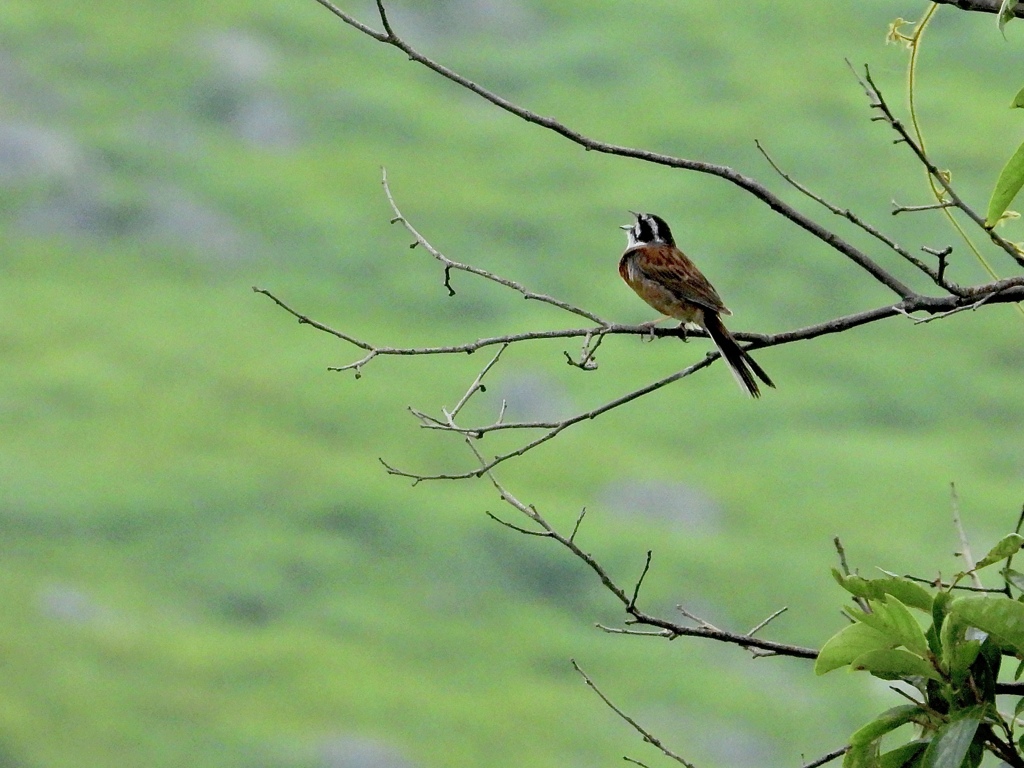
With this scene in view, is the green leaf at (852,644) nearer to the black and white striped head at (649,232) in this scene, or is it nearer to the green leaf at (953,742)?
the green leaf at (953,742)

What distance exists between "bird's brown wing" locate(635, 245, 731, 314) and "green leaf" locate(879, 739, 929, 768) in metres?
2.50

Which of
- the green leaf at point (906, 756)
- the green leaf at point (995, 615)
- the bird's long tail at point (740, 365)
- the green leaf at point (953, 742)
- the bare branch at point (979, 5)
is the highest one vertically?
the bare branch at point (979, 5)

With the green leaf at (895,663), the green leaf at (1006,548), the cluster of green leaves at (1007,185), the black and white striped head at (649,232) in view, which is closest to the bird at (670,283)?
the black and white striped head at (649,232)

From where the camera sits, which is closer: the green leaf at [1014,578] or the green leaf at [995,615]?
the green leaf at [995,615]

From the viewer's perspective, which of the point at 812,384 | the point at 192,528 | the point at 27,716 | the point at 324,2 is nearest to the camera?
the point at 324,2

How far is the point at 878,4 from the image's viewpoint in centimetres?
1630

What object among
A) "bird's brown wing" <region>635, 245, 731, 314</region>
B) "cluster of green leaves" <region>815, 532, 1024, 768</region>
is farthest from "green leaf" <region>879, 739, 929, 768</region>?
"bird's brown wing" <region>635, 245, 731, 314</region>

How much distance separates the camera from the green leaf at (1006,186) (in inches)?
109

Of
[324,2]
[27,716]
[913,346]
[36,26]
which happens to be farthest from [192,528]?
[324,2]

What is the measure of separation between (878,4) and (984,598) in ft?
49.6

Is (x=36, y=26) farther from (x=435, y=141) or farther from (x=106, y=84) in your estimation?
(x=435, y=141)

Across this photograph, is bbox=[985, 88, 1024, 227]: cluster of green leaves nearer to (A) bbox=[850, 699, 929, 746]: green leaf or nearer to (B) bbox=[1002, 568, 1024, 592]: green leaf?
(B) bbox=[1002, 568, 1024, 592]: green leaf

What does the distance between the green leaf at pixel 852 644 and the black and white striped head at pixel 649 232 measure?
11.5ft

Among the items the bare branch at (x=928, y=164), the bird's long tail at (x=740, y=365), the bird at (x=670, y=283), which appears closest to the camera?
the bare branch at (x=928, y=164)
